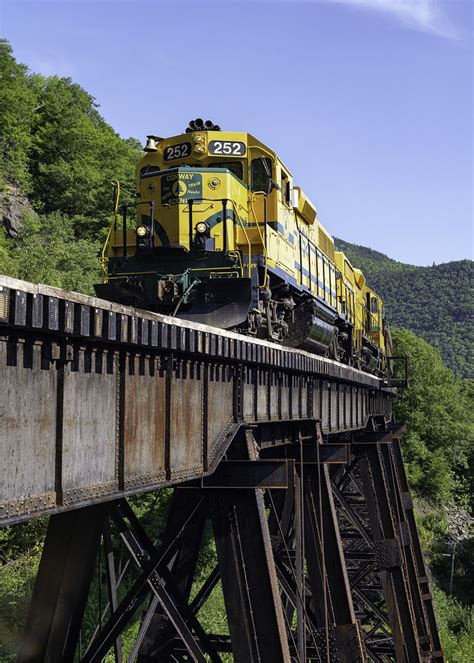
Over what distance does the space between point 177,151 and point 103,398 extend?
29.4 ft

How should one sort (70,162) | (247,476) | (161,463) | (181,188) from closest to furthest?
(161,463)
(247,476)
(181,188)
(70,162)

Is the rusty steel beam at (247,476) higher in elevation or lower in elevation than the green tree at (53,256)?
lower

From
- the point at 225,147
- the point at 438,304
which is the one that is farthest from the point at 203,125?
the point at 438,304

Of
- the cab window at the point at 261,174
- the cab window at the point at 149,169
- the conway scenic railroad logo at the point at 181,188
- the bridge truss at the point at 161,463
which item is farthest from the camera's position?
the cab window at the point at 149,169

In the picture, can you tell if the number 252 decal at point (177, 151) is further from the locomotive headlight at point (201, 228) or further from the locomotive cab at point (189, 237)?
the locomotive headlight at point (201, 228)

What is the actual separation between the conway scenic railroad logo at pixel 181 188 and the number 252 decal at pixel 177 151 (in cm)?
63

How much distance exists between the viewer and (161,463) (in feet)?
17.5

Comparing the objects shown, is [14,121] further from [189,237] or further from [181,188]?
[189,237]

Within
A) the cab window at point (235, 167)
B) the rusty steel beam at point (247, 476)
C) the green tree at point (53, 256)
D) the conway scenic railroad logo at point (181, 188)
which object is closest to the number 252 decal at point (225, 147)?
the cab window at point (235, 167)

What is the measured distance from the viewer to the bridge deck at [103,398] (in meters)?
A: 3.63

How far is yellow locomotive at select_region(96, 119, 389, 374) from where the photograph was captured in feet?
34.1

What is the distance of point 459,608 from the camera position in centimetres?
3500

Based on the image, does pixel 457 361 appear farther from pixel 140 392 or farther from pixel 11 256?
pixel 140 392

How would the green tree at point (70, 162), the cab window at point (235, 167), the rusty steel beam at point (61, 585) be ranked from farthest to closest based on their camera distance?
the green tree at point (70, 162) → the cab window at point (235, 167) → the rusty steel beam at point (61, 585)
